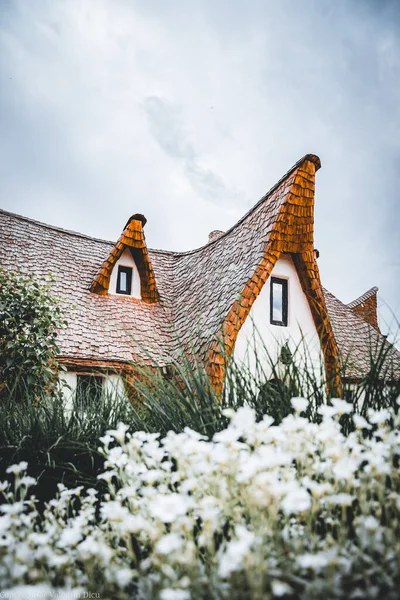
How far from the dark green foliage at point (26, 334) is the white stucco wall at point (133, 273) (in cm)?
387

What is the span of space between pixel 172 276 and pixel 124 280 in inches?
91.5

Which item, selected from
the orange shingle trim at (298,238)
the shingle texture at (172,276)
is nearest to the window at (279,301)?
the orange shingle trim at (298,238)

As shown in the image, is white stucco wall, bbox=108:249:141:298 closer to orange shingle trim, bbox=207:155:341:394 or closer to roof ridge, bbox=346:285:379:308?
orange shingle trim, bbox=207:155:341:394

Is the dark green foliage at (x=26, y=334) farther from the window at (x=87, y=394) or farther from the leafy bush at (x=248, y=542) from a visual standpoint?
the leafy bush at (x=248, y=542)

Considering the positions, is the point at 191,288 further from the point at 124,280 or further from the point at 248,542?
the point at 248,542

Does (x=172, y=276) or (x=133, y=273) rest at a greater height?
(x=172, y=276)

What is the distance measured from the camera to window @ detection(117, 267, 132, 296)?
12.3 metres

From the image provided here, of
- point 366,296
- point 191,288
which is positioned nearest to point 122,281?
point 191,288

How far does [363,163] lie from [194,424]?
14533mm

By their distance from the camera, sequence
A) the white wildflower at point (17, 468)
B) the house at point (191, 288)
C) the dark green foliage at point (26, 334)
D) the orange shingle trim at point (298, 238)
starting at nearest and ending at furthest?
1. the white wildflower at point (17, 468)
2. the dark green foliage at point (26, 334)
3. the orange shingle trim at point (298, 238)
4. the house at point (191, 288)

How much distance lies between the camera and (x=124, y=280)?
491 inches

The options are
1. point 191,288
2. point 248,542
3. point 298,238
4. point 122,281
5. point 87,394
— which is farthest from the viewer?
point 122,281

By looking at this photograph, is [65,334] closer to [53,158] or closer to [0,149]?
[53,158]

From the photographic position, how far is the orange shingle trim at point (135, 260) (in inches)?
462
